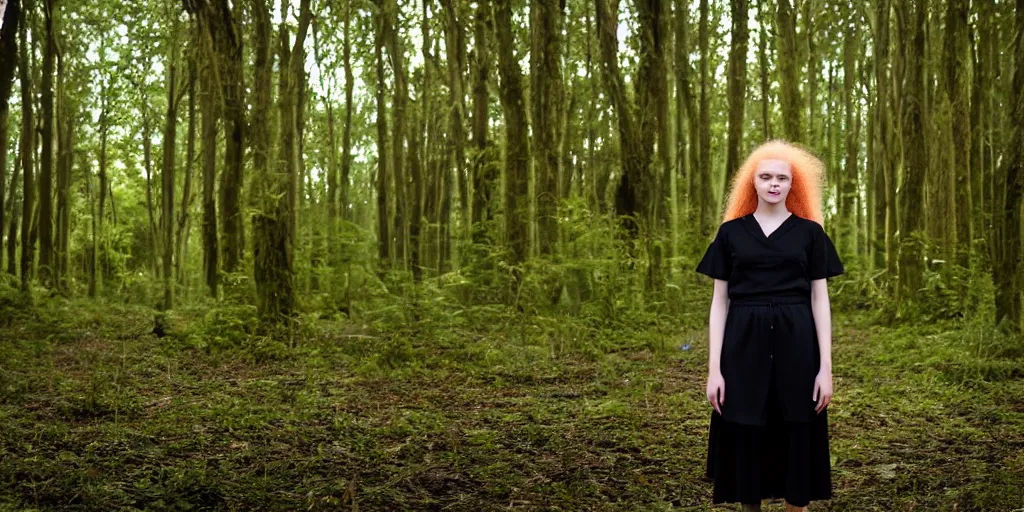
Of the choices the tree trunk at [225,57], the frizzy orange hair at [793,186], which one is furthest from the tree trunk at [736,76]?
the frizzy orange hair at [793,186]

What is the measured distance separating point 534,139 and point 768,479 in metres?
11.7

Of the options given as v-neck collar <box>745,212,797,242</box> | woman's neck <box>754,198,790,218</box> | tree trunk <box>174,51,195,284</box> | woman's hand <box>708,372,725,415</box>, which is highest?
tree trunk <box>174,51,195,284</box>

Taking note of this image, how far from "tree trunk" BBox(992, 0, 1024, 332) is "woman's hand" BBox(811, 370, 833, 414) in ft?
20.9

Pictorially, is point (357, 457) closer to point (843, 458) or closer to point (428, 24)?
point (843, 458)

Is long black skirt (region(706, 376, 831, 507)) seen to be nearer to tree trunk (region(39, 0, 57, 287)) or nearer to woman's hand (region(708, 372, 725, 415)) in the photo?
woman's hand (region(708, 372, 725, 415))

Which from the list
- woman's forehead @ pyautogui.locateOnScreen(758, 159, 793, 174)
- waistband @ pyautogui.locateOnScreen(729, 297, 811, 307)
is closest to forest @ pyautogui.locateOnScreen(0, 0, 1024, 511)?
waistband @ pyautogui.locateOnScreen(729, 297, 811, 307)

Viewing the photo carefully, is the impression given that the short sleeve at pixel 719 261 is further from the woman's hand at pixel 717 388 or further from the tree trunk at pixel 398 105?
the tree trunk at pixel 398 105

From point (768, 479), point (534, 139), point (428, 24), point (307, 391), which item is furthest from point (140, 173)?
point (768, 479)

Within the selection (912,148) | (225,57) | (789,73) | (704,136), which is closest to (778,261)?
(225,57)

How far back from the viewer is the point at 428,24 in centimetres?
2141

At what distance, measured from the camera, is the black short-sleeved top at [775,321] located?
3.71 meters

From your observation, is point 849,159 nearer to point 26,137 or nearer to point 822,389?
point 26,137

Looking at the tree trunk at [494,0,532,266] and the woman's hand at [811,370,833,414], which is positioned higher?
the tree trunk at [494,0,532,266]

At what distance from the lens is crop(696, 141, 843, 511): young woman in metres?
3.71
